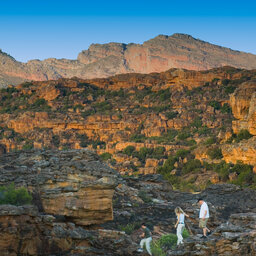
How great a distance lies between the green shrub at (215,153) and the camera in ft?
138

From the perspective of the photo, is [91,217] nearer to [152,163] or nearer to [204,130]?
[152,163]

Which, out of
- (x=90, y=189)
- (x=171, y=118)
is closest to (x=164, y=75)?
(x=171, y=118)

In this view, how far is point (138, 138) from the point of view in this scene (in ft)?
226

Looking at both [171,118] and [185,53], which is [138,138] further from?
[185,53]

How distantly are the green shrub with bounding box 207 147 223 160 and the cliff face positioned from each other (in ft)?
406

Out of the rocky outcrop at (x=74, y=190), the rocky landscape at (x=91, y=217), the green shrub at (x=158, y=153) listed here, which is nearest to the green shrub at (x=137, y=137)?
the green shrub at (x=158, y=153)

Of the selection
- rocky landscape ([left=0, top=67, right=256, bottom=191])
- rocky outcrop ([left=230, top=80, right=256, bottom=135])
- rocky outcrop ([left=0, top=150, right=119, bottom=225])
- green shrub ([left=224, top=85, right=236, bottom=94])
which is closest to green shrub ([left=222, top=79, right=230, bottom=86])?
rocky landscape ([left=0, top=67, right=256, bottom=191])

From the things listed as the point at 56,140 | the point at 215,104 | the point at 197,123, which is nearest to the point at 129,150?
the point at 197,123

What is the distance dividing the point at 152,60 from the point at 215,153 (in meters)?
136

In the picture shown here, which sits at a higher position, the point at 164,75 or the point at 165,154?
the point at 164,75

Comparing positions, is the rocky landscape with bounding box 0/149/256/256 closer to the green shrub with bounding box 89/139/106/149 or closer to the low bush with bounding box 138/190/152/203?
the low bush with bounding box 138/190/152/203

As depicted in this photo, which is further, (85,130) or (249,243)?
(85,130)

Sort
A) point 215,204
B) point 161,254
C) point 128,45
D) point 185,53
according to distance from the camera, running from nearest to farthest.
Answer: point 161,254
point 215,204
point 185,53
point 128,45

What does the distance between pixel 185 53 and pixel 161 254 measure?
166 metres
